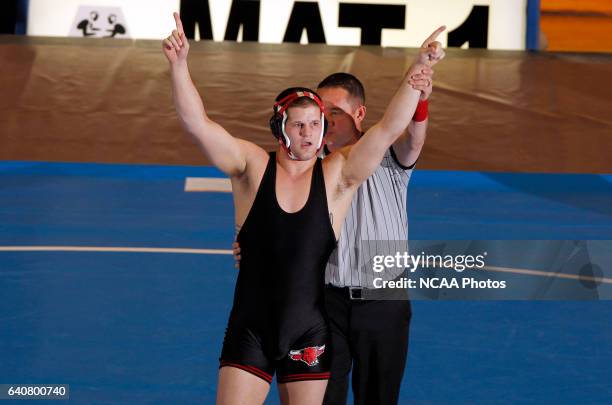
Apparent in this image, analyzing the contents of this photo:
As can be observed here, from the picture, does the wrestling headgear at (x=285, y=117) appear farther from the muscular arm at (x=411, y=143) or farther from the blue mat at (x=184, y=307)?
the blue mat at (x=184, y=307)

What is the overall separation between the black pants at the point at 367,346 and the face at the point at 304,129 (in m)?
0.77

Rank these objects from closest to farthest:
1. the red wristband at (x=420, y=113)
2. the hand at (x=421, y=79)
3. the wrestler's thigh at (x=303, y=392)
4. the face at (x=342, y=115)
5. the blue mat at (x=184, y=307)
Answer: the hand at (x=421, y=79) < the wrestler's thigh at (x=303, y=392) < the red wristband at (x=420, y=113) < the face at (x=342, y=115) < the blue mat at (x=184, y=307)

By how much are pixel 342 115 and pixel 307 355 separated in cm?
116

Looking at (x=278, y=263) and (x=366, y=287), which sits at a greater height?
(x=278, y=263)

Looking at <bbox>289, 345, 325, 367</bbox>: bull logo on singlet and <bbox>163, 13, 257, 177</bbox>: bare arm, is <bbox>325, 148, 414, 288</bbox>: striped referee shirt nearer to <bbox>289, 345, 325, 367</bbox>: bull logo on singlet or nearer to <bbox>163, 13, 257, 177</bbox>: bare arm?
<bbox>289, 345, 325, 367</bbox>: bull logo on singlet

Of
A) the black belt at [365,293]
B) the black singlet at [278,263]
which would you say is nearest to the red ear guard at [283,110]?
the black singlet at [278,263]

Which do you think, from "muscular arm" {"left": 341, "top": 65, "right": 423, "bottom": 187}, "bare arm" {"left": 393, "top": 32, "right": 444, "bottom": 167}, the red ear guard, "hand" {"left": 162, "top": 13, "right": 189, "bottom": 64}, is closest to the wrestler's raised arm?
"hand" {"left": 162, "top": 13, "right": 189, "bottom": 64}

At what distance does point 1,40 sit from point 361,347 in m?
10.1

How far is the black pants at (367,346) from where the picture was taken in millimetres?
4520

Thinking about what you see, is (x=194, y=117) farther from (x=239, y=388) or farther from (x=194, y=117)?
(x=239, y=388)

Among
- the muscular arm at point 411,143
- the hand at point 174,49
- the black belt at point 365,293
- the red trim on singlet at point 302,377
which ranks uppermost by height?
the hand at point 174,49

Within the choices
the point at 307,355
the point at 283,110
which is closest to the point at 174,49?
the point at 283,110

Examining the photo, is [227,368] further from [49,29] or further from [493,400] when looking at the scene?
[49,29]

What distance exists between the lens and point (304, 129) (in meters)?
4.10
